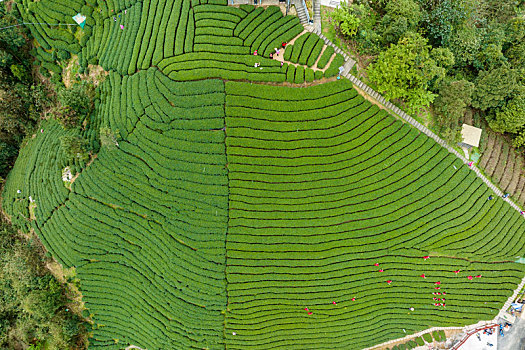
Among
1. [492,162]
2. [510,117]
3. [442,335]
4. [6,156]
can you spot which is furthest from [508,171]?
[6,156]

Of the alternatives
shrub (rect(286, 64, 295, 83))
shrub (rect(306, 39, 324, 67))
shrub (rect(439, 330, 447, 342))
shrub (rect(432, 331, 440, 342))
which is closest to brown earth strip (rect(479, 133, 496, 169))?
shrub (rect(439, 330, 447, 342))

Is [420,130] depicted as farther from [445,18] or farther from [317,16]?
[317,16]

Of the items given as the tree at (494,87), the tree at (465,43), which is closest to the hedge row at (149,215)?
the tree at (465,43)

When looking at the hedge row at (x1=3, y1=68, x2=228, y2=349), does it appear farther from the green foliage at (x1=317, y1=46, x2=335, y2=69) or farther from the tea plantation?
the green foliage at (x1=317, y1=46, x2=335, y2=69)

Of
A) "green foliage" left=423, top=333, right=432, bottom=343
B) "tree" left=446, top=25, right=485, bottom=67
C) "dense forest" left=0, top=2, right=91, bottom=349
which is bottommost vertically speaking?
"green foliage" left=423, top=333, right=432, bottom=343

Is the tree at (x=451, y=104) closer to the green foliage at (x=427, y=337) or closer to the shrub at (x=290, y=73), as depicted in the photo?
the shrub at (x=290, y=73)

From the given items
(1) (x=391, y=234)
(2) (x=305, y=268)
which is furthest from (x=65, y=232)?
(1) (x=391, y=234)
